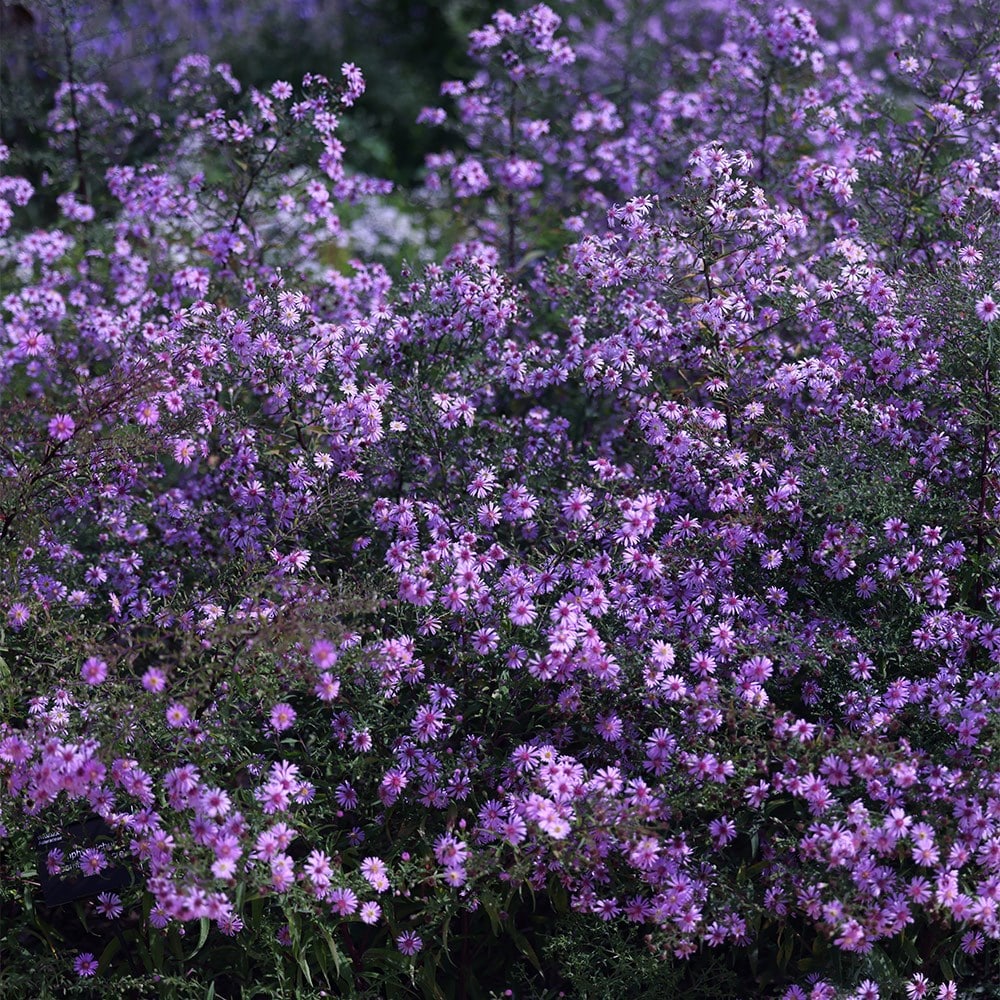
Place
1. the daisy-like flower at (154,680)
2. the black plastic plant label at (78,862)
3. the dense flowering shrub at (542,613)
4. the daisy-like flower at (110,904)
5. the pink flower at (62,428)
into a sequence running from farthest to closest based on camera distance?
the pink flower at (62,428), the daisy-like flower at (110,904), the black plastic plant label at (78,862), the dense flowering shrub at (542,613), the daisy-like flower at (154,680)

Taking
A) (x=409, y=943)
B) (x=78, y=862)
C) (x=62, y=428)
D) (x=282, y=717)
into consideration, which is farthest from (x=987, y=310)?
(x=78, y=862)

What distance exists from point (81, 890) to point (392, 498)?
139 cm

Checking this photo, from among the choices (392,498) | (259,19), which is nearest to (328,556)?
(392,498)

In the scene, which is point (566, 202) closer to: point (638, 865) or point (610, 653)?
point (610, 653)

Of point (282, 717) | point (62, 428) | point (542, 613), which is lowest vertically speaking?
point (282, 717)

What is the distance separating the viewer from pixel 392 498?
143 inches

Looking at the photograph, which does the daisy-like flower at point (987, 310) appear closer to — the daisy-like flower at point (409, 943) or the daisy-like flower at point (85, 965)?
the daisy-like flower at point (409, 943)

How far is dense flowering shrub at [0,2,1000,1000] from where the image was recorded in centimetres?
266

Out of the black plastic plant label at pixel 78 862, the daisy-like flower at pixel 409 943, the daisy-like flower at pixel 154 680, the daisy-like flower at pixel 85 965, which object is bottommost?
the daisy-like flower at pixel 85 965

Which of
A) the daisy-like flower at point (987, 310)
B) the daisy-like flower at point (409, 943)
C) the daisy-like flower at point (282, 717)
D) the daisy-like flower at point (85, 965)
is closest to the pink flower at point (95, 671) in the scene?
the daisy-like flower at point (282, 717)

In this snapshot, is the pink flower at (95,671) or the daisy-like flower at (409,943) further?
the daisy-like flower at (409,943)

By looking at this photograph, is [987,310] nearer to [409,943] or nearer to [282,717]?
[282,717]

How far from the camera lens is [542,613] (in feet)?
9.92

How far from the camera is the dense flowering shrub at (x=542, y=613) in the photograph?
2.66m
